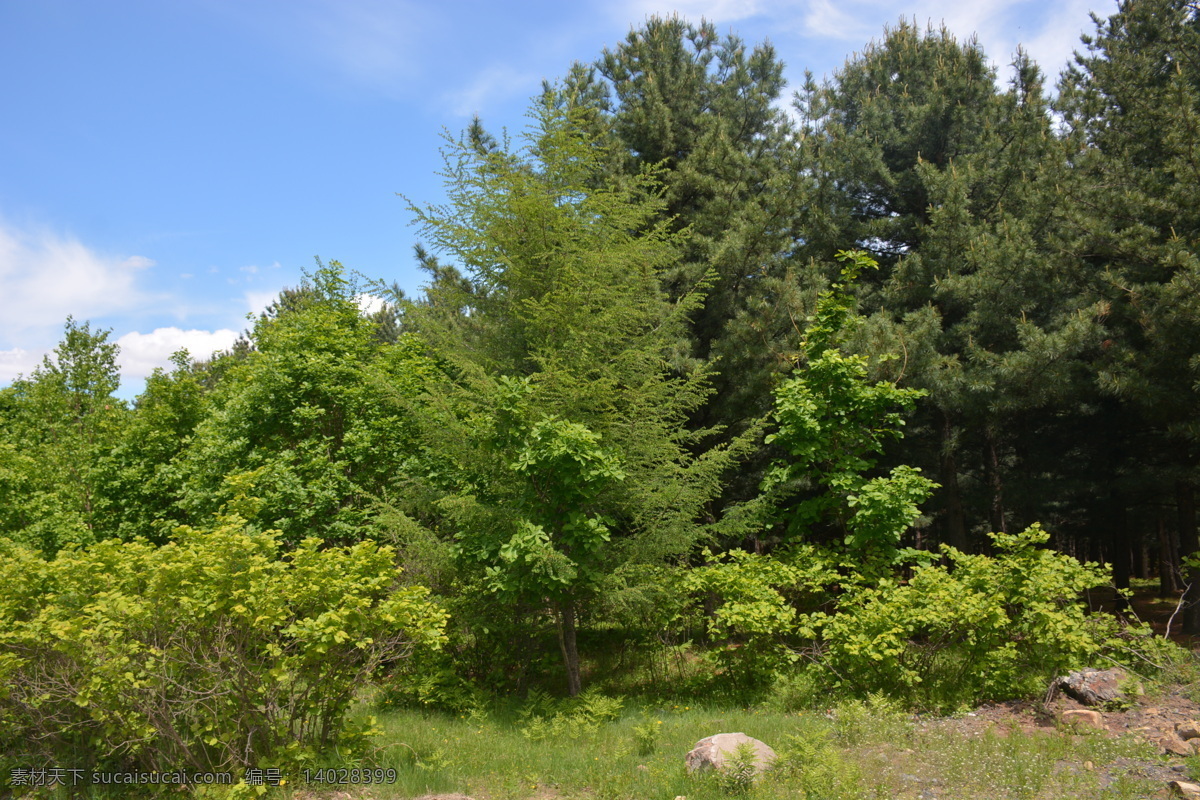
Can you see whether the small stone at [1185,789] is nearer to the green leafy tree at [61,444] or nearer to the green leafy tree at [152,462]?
the green leafy tree at [61,444]

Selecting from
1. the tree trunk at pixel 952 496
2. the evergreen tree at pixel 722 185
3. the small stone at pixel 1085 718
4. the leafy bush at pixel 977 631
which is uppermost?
the evergreen tree at pixel 722 185

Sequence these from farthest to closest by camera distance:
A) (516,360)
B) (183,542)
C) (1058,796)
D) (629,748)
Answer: (516,360) → (629,748) → (183,542) → (1058,796)

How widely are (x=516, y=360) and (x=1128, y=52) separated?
1081 cm

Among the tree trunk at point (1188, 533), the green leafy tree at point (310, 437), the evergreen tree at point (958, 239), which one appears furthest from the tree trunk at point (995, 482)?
the green leafy tree at point (310, 437)

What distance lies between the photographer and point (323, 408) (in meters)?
11.4

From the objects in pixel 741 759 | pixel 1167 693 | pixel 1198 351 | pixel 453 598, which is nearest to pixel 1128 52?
pixel 1198 351

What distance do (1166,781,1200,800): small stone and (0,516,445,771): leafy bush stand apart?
5.62m

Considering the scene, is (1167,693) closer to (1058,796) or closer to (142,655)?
(1058,796)

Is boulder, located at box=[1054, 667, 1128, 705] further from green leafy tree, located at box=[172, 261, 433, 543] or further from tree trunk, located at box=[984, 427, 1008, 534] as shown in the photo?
green leafy tree, located at box=[172, 261, 433, 543]

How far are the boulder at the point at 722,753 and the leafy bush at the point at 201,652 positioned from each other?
2.46m

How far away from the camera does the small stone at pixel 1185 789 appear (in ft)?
15.9

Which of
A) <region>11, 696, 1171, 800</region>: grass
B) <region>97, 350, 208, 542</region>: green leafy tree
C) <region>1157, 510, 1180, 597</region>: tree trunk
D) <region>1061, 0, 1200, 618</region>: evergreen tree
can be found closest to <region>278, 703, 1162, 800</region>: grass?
<region>11, 696, 1171, 800</region>: grass

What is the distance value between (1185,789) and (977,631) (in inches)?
100

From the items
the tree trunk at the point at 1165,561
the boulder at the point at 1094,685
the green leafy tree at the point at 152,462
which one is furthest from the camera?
the tree trunk at the point at 1165,561
